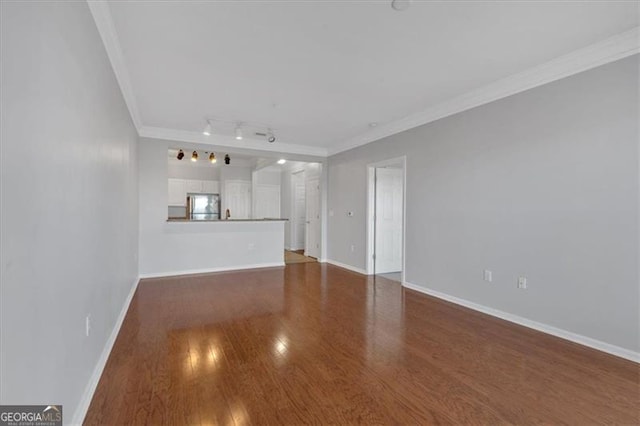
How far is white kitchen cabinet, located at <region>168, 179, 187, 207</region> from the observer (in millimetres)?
8531

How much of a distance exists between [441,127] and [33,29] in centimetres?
407

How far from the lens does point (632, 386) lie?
2090 millimetres

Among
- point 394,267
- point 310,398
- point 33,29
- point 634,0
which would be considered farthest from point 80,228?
point 394,267

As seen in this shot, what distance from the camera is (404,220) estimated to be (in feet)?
15.5

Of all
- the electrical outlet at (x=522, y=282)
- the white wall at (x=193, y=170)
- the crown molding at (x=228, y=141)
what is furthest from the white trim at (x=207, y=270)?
the electrical outlet at (x=522, y=282)

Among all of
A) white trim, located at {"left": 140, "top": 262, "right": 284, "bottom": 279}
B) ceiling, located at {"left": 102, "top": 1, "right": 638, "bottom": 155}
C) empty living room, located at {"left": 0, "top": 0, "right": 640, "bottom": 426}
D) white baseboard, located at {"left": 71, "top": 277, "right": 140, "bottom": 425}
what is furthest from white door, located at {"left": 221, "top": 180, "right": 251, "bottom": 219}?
white baseboard, located at {"left": 71, "top": 277, "right": 140, "bottom": 425}

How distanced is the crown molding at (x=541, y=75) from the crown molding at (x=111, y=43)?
360cm

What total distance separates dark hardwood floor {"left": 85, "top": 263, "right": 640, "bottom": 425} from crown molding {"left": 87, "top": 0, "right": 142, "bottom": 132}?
2450 millimetres

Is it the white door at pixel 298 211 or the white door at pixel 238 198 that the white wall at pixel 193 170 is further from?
the white door at pixel 298 211

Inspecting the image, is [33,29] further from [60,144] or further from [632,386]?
[632,386]

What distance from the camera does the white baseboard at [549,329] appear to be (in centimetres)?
250

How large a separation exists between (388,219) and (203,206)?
5644 millimetres

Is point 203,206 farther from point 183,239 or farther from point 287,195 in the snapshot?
point 183,239

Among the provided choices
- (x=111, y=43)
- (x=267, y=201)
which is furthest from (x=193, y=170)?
(x=111, y=43)
